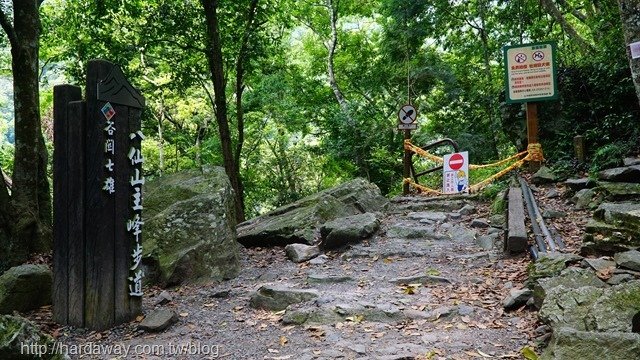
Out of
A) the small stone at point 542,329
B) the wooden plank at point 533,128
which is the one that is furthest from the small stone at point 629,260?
the wooden plank at point 533,128

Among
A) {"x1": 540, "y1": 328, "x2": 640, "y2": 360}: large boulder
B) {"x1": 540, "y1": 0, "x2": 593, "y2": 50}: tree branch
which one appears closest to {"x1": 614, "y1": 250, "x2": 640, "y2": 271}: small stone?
{"x1": 540, "y1": 328, "x2": 640, "y2": 360}: large boulder

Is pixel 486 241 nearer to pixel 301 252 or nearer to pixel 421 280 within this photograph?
pixel 421 280

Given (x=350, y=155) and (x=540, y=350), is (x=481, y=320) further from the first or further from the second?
(x=350, y=155)

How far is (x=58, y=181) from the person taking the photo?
4.59 metres

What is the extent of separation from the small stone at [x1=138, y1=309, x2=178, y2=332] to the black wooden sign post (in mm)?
295

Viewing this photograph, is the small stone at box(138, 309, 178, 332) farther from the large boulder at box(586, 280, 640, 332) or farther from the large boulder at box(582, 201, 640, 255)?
the large boulder at box(582, 201, 640, 255)

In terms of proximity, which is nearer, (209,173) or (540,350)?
(540,350)

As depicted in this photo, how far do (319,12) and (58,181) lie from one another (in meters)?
16.6

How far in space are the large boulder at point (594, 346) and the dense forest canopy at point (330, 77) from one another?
6.35 meters

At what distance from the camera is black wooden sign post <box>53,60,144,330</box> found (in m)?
4.48

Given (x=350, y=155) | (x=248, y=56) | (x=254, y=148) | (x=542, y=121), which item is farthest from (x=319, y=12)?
(x=542, y=121)

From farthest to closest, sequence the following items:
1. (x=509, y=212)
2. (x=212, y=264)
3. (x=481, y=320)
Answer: (x=509, y=212), (x=212, y=264), (x=481, y=320)

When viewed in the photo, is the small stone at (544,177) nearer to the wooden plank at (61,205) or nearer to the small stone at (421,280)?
the small stone at (421,280)

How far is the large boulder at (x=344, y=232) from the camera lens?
694 centimetres
